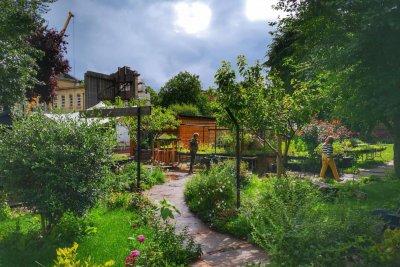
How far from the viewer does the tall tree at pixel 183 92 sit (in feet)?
154

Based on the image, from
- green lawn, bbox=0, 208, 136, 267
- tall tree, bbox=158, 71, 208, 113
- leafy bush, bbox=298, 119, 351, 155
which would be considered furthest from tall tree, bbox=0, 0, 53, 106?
tall tree, bbox=158, 71, 208, 113

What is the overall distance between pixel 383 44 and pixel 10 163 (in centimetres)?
730

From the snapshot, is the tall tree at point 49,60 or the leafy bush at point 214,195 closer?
the leafy bush at point 214,195

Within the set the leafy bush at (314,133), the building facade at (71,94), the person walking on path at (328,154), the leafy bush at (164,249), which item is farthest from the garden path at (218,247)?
the building facade at (71,94)

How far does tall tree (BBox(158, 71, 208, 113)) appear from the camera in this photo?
154ft

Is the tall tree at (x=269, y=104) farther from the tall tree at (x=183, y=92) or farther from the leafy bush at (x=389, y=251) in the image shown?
the tall tree at (x=183, y=92)

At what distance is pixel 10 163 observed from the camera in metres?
5.69

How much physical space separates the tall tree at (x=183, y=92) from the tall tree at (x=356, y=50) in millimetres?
35777

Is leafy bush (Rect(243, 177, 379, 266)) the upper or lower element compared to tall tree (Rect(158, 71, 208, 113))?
lower

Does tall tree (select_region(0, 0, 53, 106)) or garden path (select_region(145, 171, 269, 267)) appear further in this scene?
tall tree (select_region(0, 0, 53, 106))

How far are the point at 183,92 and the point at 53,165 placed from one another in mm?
41875

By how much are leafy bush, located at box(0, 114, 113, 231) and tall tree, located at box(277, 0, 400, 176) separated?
18.2 feet

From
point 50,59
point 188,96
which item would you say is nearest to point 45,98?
point 50,59

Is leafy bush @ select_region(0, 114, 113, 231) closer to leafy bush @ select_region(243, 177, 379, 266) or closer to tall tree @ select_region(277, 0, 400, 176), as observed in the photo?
leafy bush @ select_region(243, 177, 379, 266)
